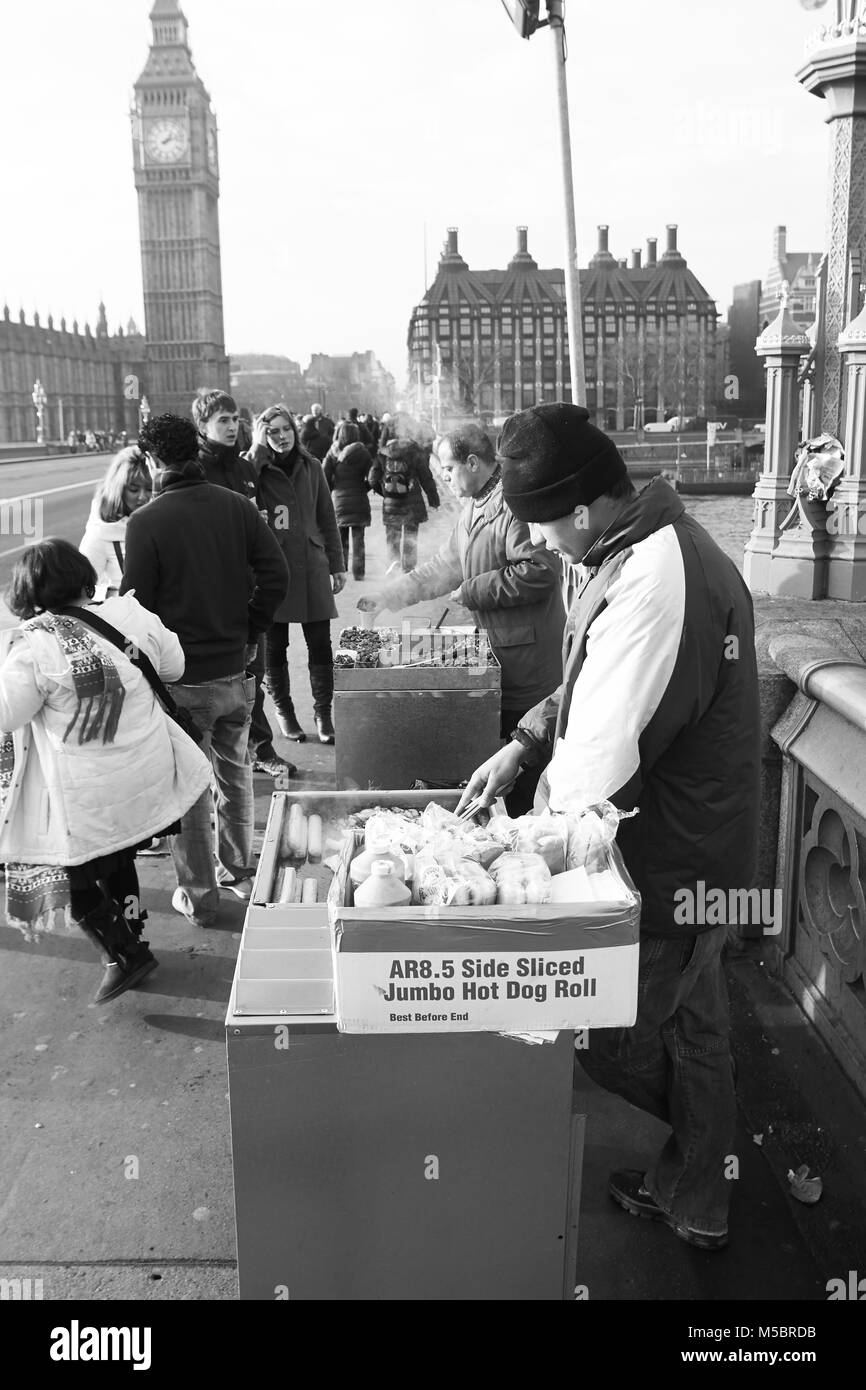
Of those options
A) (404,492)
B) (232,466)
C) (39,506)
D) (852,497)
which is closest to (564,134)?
(232,466)

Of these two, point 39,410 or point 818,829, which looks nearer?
point 818,829

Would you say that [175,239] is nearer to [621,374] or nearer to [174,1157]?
[621,374]

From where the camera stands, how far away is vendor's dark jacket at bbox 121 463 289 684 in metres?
4.45

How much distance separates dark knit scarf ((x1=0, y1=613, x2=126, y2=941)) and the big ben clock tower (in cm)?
12739

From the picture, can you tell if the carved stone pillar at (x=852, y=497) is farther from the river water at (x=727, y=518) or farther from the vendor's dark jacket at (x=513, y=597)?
the river water at (x=727, y=518)

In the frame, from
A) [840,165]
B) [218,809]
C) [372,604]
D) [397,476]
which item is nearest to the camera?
[372,604]

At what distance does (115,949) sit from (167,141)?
14285 cm

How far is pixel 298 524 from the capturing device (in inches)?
265

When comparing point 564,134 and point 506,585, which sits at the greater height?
point 564,134

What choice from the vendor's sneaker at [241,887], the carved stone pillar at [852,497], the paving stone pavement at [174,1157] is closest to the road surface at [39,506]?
the vendor's sneaker at [241,887]

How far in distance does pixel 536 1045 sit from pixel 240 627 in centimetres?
298

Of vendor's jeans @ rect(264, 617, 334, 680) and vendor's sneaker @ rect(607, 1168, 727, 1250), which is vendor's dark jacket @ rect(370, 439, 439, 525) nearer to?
vendor's jeans @ rect(264, 617, 334, 680)

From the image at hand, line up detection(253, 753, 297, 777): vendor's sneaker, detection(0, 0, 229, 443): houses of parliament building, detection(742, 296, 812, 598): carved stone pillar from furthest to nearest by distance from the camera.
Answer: detection(0, 0, 229, 443): houses of parliament building → detection(742, 296, 812, 598): carved stone pillar → detection(253, 753, 297, 777): vendor's sneaker

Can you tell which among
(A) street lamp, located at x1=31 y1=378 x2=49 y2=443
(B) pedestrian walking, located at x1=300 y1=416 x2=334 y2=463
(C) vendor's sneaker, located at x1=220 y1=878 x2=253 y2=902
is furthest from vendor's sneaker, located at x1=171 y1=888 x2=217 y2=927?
(A) street lamp, located at x1=31 y1=378 x2=49 y2=443
